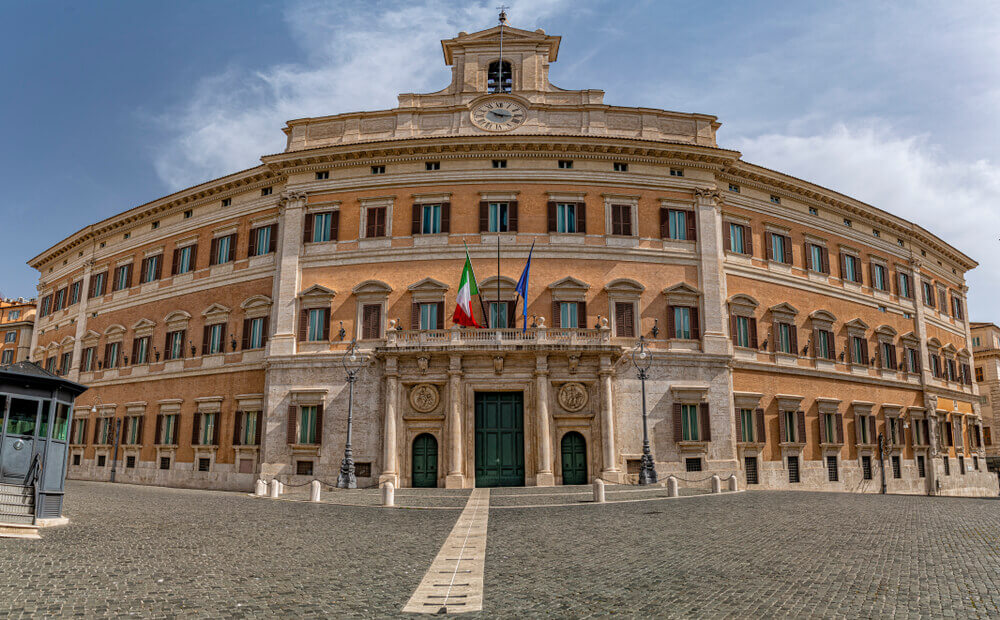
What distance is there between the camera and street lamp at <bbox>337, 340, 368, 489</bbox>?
25.7 meters

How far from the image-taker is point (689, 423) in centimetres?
2792

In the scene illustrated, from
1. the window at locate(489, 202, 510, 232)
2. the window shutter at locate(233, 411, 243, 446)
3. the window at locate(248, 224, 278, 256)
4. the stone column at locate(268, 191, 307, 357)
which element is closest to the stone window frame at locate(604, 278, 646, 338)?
the window at locate(489, 202, 510, 232)

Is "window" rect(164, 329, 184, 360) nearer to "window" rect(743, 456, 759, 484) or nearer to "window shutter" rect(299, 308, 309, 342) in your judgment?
"window shutter" rect(299, 308, 309, 342)

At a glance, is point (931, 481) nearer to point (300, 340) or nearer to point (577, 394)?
point (577, 394)

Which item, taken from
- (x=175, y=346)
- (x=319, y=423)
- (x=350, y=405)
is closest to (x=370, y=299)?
(x=350, y=405)

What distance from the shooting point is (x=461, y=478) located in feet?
84.9

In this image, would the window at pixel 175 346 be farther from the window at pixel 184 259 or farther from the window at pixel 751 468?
the window at pixel 751 468

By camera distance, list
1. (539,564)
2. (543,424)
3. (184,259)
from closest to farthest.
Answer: (539,564) < (543,424) < (184,259)

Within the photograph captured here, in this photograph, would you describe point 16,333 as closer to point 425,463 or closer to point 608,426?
point 425,463

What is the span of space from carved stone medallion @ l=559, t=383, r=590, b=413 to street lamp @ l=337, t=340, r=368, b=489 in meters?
8.35

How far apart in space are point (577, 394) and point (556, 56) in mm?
17748

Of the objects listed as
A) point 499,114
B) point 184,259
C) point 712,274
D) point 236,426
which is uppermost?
point 499,114

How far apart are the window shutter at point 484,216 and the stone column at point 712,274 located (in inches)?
376

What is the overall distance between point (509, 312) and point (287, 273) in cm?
1036
